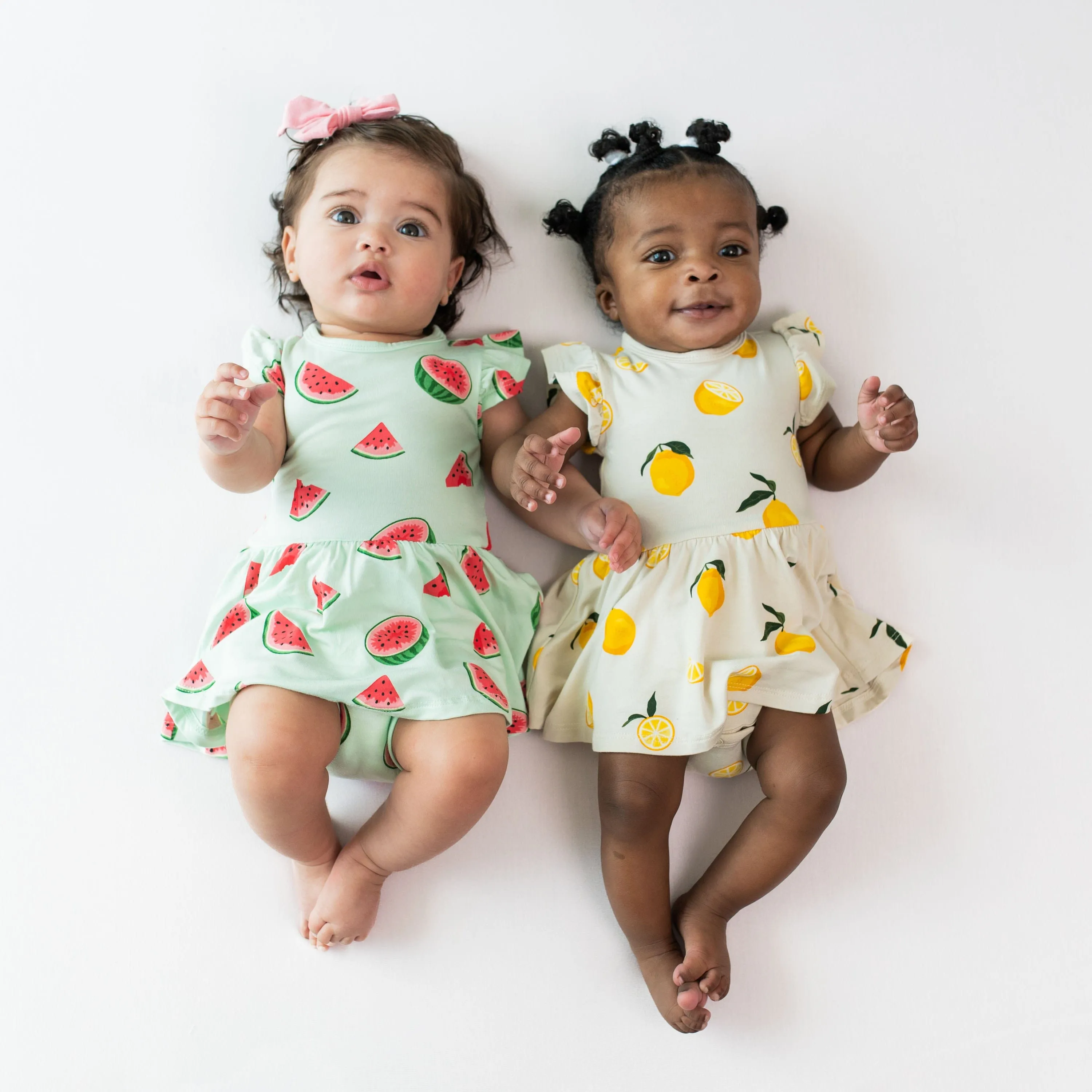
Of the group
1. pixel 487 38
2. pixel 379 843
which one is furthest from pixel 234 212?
pixel 379 843

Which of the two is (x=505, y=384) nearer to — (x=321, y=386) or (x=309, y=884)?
(x=321, y=386)

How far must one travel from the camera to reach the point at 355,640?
117 centimetres

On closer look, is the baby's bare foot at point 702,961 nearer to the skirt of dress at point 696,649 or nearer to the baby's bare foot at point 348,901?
the skirt of dress at point 696,649

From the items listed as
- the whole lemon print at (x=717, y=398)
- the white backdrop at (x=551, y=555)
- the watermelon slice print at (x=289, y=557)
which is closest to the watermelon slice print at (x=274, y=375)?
the white backdrop at (x=551, y=555)

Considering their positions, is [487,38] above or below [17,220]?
above

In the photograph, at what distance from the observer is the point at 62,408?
1338 mm

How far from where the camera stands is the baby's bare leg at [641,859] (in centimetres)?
121

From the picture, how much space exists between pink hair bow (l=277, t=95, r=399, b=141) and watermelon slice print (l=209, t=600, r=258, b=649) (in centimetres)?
64

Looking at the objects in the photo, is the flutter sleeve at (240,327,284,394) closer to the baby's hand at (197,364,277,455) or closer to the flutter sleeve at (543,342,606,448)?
the baby's hand at (197,364,277,455)

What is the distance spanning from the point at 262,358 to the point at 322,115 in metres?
0.35

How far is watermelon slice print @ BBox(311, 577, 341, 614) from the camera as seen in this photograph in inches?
46.4

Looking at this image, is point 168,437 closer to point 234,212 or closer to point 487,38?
point 234,212

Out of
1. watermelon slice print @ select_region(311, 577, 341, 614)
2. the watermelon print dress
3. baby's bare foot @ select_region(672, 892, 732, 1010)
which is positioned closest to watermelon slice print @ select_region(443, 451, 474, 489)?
the watermelon print dress

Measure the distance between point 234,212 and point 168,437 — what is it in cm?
34
